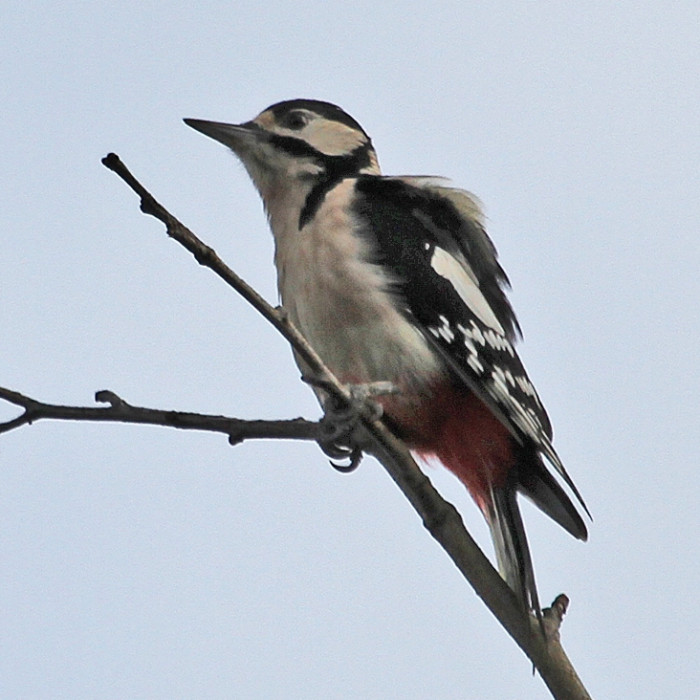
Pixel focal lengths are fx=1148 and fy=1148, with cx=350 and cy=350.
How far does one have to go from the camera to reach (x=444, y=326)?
3807 mm

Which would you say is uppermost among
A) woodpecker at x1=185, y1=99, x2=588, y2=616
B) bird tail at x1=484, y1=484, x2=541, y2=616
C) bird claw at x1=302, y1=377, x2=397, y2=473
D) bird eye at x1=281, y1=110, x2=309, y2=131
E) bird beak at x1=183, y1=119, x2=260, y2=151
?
bird eye at x1=281, y1=110, x2=309, y2=131

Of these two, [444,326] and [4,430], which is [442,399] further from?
[4,430]

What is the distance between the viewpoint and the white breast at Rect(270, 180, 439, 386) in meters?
3.69

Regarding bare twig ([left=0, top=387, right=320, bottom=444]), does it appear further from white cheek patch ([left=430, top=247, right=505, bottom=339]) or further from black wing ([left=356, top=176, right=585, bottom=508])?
white cheek patch ([left=430, top=247, right=505, bottom=339])

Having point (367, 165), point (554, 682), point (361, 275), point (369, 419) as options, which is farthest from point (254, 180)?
point (554, 682)

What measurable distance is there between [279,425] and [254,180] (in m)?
1.73

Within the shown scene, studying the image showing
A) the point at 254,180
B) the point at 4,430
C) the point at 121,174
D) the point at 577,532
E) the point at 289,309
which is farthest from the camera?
the point at 254,180

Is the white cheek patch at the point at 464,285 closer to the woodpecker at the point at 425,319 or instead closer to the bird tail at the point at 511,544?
the woodpecker at the point at 425,319

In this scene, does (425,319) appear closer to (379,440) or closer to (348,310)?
(348,310)

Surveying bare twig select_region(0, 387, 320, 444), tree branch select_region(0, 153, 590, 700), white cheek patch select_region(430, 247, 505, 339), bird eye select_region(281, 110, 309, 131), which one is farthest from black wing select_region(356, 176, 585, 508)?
bare twig select_region(0, 387, 320, 444)

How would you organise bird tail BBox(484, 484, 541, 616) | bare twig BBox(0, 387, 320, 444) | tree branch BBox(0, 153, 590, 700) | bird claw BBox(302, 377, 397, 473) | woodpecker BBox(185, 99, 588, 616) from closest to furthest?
tree branch BBox(0, 153, 590, 700)
bare twig BBox(0, 387, 320, 444)
bird claw BBox(302, 377, 397, 473)
bird tail BBox(484, 484, 541, 616)
woodpecker BBox(185, 99, 588, 616)

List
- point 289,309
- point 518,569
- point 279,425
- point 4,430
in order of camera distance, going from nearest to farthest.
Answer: point 4,430, point 279,425, point 518,569, point 289,309

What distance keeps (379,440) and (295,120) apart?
1951 millimetres

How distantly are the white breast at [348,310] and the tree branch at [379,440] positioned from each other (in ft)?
1.84
